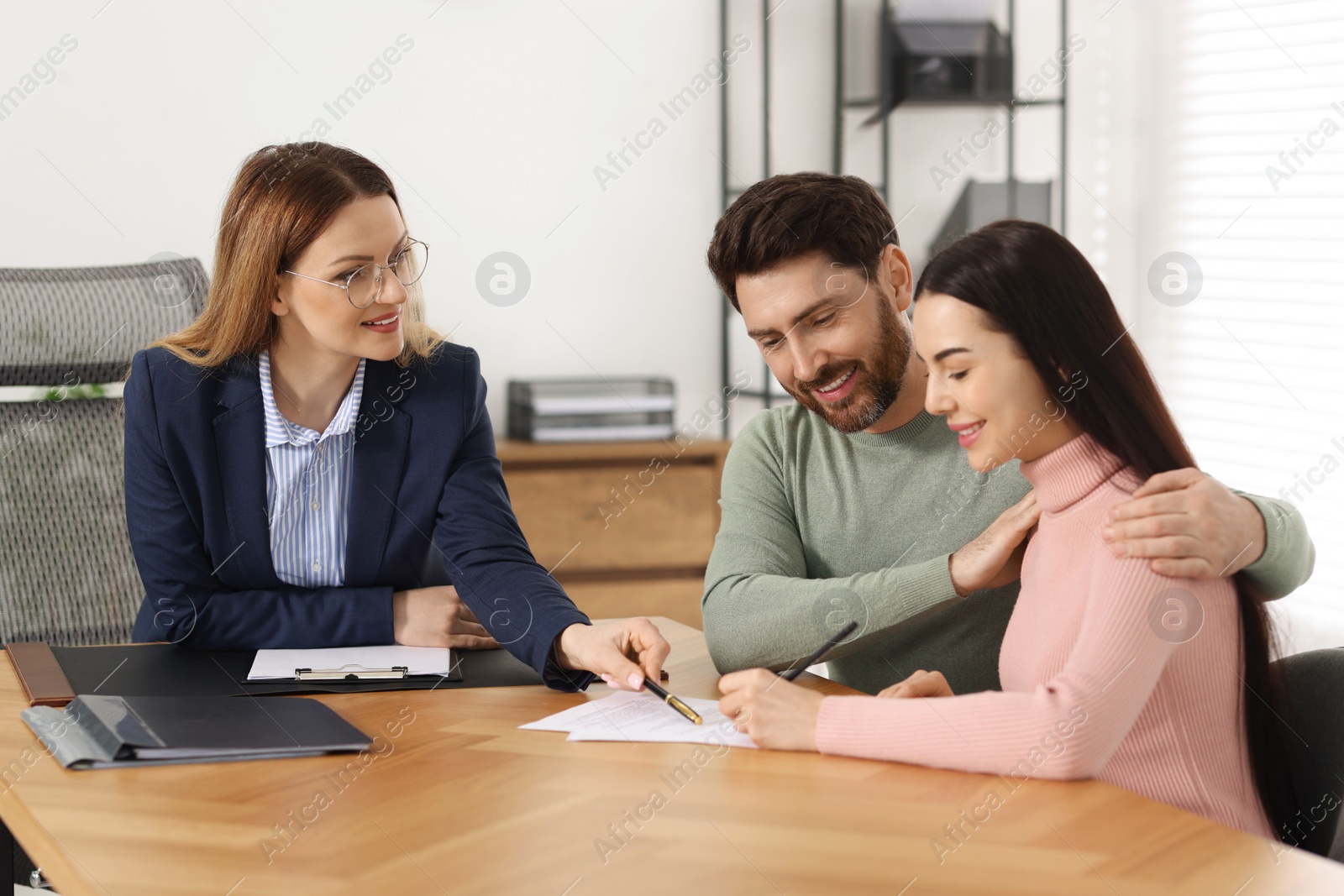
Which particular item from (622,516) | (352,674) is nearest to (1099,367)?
(352,674)

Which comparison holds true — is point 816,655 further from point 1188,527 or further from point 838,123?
point 838,123

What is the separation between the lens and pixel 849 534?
1.55m

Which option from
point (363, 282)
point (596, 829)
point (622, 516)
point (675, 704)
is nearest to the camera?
point (596, 829)

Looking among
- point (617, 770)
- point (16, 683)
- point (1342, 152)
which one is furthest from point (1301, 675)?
point (1342, 152)

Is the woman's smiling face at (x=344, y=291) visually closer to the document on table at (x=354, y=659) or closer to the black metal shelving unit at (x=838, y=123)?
the document on table at (x=354, y=659)

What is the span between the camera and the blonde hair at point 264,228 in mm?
1610

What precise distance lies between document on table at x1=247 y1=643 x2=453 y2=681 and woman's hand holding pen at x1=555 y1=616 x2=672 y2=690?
15 cm

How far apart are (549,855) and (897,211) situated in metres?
2.81

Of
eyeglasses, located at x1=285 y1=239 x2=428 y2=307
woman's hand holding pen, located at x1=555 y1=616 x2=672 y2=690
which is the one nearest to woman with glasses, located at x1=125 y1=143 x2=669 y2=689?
eyeglasses, located at x1=285 y1=239 x2=428 y2=307

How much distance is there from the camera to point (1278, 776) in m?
1.15

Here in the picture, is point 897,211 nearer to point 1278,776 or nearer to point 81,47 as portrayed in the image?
point 81,47

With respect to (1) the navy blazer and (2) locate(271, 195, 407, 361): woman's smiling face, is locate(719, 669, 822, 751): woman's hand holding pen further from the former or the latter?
(2) locate(271, 195, 407, 361): woman's smiling face

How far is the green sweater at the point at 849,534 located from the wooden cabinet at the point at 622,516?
1.40m

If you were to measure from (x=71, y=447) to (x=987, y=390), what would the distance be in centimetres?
149
